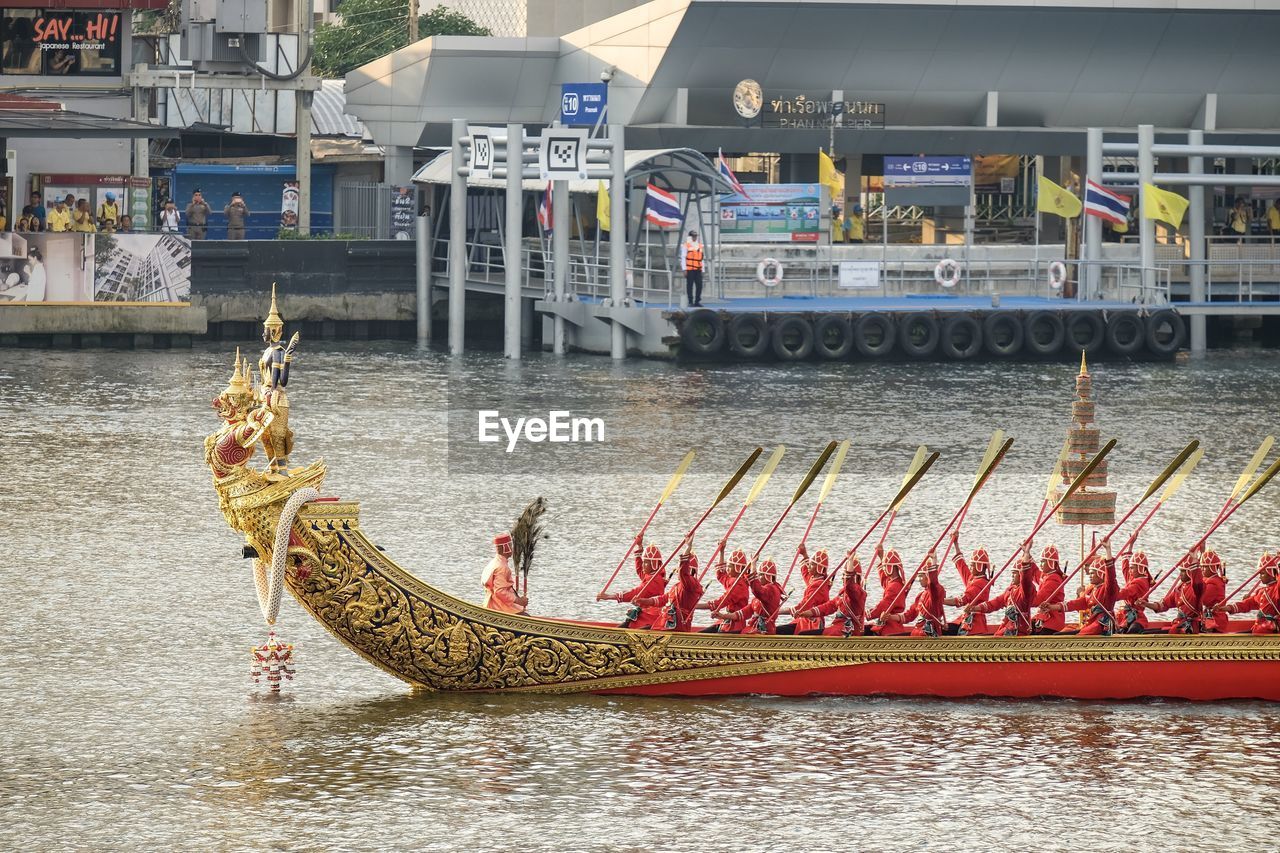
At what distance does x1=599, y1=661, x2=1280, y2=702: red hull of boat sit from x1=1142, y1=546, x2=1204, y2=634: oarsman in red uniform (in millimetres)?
359

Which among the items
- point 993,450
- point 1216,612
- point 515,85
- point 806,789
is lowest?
point 806,789

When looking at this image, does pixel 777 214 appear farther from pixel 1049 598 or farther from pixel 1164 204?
pixel 1049 598

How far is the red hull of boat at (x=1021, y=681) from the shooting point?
Answer: 20359 mm

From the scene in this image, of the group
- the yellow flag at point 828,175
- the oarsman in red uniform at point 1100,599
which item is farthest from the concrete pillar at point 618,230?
the oarsman in red uniform at point 1100,599

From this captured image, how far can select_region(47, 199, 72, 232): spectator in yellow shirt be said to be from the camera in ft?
163

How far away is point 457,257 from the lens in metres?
50.7

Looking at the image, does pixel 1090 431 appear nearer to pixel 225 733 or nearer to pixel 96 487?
pixel 225 733

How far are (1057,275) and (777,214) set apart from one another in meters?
6.80

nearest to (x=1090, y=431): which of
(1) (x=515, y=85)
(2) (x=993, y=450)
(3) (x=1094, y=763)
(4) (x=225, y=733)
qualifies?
(2) (x=993, y=450)

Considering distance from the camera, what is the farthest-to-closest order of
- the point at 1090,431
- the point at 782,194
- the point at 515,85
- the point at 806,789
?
the point at 515,85, the point at 782,194, the point at 1090,431, the point at 806,789

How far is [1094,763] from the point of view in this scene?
62.5ft

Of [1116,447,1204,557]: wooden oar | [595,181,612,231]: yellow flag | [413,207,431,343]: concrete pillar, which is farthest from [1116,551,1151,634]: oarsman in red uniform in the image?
[413,207,431,343]: concrete pillar

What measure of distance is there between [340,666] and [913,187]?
119ft
